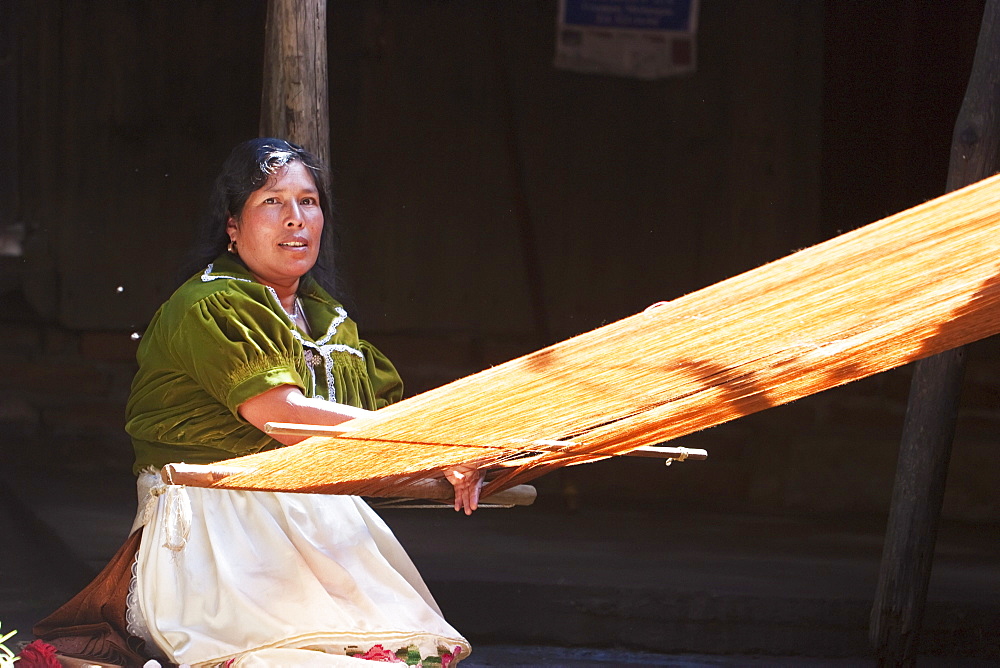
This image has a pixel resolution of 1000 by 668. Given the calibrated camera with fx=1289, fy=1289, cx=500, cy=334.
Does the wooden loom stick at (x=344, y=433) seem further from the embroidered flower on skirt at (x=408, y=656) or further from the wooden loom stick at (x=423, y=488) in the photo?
the embroidered flower on skirt at (x=408, y=656)

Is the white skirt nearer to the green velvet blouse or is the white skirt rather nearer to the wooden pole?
the green velvet blouse

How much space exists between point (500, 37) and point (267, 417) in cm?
346

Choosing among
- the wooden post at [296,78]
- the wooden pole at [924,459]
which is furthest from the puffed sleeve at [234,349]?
the wooden pole at [924,459]

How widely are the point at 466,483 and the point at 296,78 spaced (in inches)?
63.6

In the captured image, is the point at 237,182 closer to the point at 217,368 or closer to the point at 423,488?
the point at 217,368

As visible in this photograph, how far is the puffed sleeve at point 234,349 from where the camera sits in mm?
2232

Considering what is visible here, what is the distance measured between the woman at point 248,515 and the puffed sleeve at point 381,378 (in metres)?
0.17

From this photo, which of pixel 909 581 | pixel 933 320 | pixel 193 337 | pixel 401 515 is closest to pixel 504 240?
pixel 401 515

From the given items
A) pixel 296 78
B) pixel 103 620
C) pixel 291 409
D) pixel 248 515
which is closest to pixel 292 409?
pixel 291 409

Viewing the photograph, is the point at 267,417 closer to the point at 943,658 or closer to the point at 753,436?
the point at 943,658

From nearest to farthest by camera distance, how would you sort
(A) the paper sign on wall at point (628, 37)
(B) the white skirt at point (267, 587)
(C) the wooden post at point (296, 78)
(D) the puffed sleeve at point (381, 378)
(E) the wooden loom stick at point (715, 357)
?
(E) the wooden loom stick at point (715, 357), (B) the white skirt at point (267, 587), (D) the puffed sleeve at point (381, 378), (C) the wooden post at point (296, 78), (A) the paper sign on wall at point (628, 37)

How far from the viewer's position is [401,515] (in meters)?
5.13

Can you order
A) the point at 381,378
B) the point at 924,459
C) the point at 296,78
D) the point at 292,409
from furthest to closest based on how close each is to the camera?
the point at 924,459 < the point at 296,78 < the point at 381,378 < the point at 292,409

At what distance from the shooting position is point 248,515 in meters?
2.37
